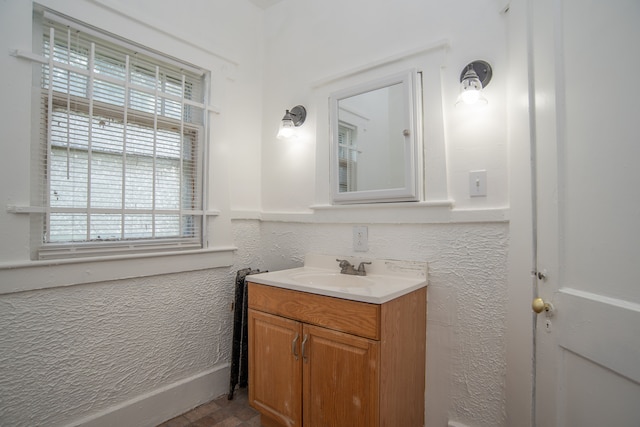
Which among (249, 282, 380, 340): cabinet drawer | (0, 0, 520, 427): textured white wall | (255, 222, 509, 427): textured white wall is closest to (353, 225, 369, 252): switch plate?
(0, 0, 520, 427): textured white wall

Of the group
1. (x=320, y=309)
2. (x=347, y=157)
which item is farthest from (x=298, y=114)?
(x=320, y=309)

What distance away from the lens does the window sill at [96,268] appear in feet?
4.37

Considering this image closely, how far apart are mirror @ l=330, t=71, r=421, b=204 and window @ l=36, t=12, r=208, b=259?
891mm

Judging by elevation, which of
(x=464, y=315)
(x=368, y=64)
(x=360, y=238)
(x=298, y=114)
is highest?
(x=368, y=64)

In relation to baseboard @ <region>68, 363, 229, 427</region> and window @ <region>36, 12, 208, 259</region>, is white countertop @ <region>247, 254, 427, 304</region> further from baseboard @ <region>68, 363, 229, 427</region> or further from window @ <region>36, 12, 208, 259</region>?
baseboard @ <region>68, 363, 229, 427</region>

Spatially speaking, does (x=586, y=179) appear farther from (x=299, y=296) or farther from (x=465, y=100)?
(x=299, y=296)

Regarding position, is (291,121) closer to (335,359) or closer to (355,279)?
(355,279)

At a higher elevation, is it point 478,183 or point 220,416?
point 478,183

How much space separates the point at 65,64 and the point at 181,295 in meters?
1.32

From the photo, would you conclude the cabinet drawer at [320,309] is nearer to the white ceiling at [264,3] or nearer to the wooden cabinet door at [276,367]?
the wooden cabinet door at [276,367]

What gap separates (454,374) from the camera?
4.90 feet

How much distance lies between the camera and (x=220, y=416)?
181cm

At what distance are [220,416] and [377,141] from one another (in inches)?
72.1

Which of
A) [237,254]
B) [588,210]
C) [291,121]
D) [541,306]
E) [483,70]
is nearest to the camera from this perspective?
[588,210]
